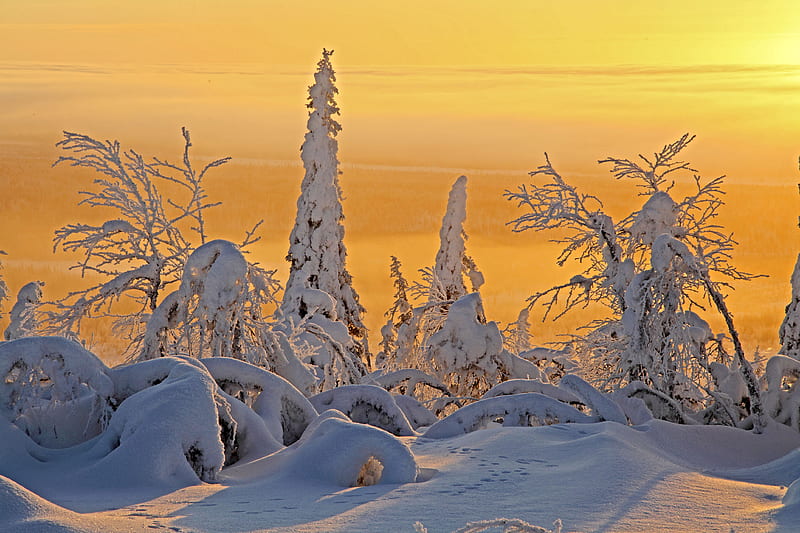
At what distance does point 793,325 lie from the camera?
54.6 ft

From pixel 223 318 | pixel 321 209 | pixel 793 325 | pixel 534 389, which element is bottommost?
pixel 534 389

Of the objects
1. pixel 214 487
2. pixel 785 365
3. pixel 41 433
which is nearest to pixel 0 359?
pixel 41 433

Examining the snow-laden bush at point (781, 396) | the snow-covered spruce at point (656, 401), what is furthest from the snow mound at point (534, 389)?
the snow-laden bush at point (781, 396)

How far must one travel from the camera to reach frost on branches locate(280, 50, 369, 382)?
27.8 meters

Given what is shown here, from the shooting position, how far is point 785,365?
12.8 meters

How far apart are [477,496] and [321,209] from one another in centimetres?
2079

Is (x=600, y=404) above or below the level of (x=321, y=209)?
below

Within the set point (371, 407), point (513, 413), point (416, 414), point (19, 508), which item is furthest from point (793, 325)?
point (19, 508)

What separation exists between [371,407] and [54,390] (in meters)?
3.60

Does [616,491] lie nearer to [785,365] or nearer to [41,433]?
[41,433]

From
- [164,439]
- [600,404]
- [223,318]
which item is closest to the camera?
[164,439]

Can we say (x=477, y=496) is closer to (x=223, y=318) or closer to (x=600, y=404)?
(x=600, y=404)

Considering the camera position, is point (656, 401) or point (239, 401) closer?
point (239, 401)

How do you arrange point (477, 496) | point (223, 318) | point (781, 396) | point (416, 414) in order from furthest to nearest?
point (416, 414), point (781, 396), point (223, 318), point (477, 496)
